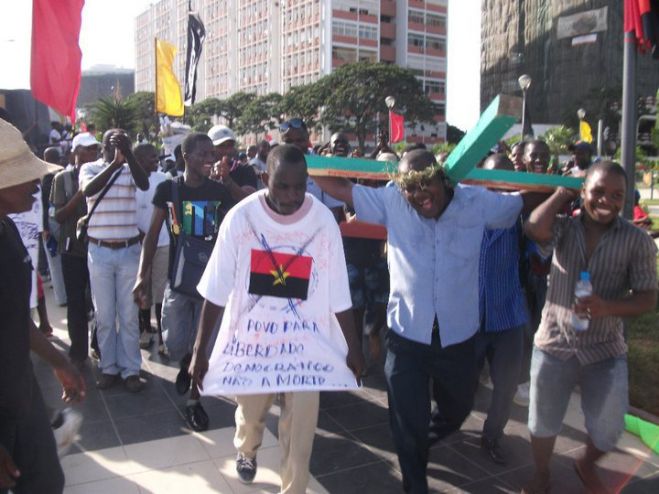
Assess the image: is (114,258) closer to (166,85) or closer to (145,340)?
(145,340)

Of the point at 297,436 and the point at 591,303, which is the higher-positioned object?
the point at 591,303

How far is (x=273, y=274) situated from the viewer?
10.8 feet

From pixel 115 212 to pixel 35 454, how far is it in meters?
2.90

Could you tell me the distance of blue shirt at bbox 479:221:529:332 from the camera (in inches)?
158

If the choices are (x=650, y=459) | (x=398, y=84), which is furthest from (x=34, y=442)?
(x=398, y=84)

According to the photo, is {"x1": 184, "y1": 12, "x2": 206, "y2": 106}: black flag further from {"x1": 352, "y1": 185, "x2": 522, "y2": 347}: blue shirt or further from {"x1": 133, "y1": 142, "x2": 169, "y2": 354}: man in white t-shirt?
{"x1": 352, "y1": 185, "x2": 522, "y2": 347}: blue shirt

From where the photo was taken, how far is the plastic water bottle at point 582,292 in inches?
124

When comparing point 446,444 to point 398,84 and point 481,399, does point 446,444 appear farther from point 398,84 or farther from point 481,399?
point 398,84

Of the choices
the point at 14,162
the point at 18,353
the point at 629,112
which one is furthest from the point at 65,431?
the point at 629,112

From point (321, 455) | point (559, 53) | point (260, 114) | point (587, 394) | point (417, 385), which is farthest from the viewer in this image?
point (260, 114)

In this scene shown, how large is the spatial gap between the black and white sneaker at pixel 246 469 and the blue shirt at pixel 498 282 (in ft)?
5.18

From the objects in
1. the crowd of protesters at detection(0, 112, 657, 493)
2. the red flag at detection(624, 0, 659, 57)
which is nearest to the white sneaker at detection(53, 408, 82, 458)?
the crowd of protesters at detection(0, 112, 657, 493)

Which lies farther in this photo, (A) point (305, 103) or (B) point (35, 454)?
(A) point (305, 103)

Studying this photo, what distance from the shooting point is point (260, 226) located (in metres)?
3.31
